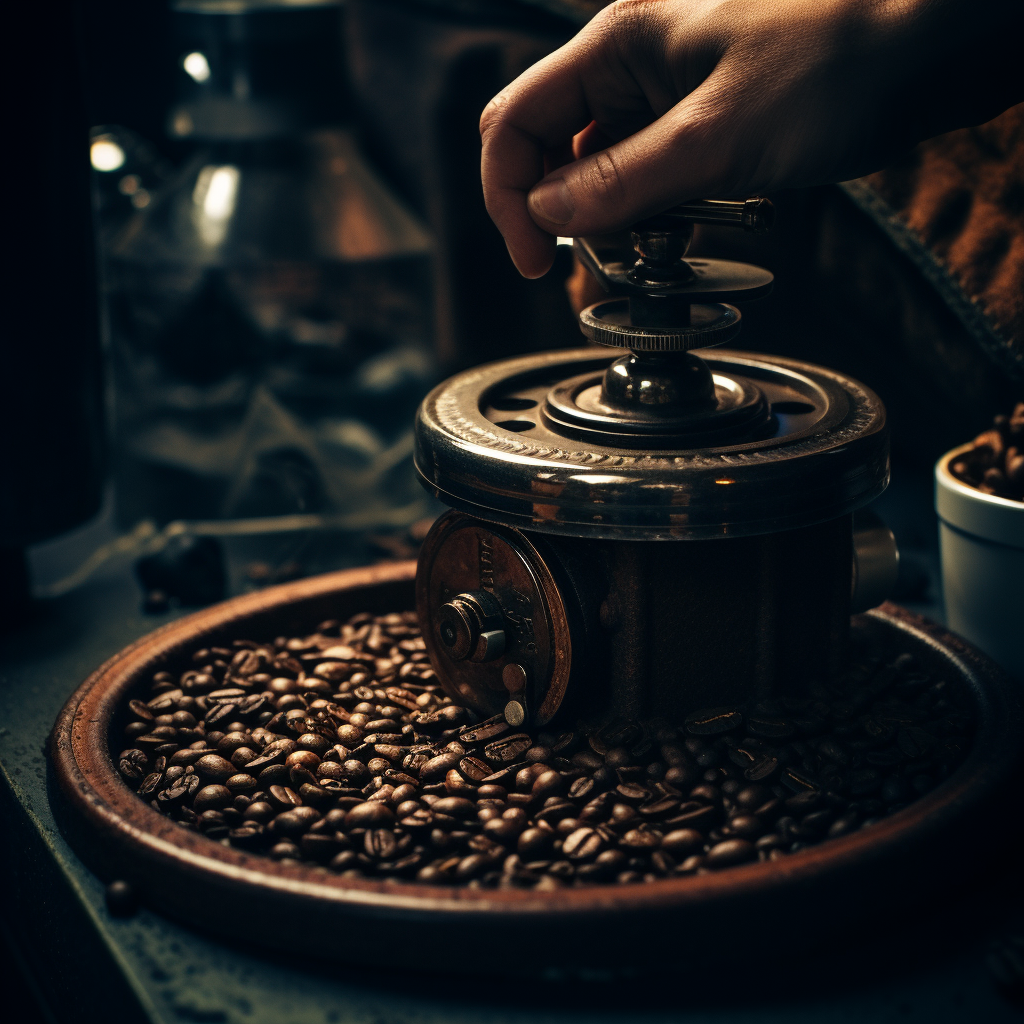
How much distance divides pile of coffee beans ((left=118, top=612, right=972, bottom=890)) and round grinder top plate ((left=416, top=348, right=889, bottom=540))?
21 cm

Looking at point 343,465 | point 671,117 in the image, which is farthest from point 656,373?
point 343,465

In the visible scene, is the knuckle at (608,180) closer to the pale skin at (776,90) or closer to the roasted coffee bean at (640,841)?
the pale skin at (776,90)

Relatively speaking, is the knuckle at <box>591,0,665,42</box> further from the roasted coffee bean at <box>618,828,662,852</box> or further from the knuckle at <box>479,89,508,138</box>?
the roasted coffee bean at <box>618,828,662,852</box>

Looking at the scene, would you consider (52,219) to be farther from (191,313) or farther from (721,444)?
(721,444)

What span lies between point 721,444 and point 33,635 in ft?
3.11

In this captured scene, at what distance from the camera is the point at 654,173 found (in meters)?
0.92

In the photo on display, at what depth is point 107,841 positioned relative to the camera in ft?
2.96

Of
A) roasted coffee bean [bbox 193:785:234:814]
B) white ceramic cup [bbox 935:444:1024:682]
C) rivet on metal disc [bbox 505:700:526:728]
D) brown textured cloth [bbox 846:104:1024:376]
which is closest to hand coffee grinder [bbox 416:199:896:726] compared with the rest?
rivet on metal disc [bbox 505:700:526:728]

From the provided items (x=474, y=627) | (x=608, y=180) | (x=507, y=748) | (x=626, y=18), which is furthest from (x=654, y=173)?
(x=507, y=748)

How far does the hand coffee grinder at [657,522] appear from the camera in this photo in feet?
3.06

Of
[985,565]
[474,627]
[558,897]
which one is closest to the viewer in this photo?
[558,897]

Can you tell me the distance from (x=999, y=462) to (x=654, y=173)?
55 cm

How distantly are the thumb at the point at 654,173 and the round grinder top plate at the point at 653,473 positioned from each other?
190mm

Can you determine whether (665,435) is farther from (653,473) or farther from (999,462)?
(999,462)
